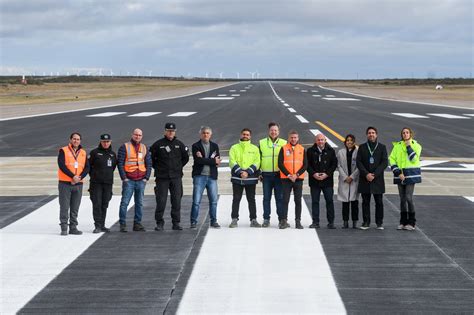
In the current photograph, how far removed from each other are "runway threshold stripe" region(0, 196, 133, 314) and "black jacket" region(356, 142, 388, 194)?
434cm

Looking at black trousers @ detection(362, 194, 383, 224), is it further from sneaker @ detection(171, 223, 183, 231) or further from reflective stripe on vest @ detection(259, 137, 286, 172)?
sneaker @ detection(171, 223, 183, 231)

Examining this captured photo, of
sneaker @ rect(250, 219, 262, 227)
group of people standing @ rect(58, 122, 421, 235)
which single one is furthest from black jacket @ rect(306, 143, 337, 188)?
sneaker @ rect(250, 219, 262, 227)

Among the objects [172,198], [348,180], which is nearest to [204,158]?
[172,198]

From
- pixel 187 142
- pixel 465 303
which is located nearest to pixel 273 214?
pixel 465 303

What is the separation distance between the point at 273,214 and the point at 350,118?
25463 millimetres

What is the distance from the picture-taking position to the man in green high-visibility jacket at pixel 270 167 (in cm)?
1095

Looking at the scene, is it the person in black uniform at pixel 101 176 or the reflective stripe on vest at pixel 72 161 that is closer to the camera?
the reflective stripe on vest at pixel 72 161

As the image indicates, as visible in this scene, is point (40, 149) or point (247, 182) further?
point (40, 149)

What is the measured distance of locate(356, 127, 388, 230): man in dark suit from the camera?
1061 cm

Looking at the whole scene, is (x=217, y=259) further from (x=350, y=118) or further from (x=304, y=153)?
(x=350, y=118)

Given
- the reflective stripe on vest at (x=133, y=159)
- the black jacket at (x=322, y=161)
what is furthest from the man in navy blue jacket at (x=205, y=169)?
the black jacket at (x=322, y=161)

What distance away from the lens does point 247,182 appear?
11.0m

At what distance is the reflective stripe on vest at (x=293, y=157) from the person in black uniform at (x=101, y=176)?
278 cm

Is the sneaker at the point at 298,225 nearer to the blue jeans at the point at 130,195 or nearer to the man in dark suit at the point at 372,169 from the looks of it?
the man in dark suit at the point at 372,169
